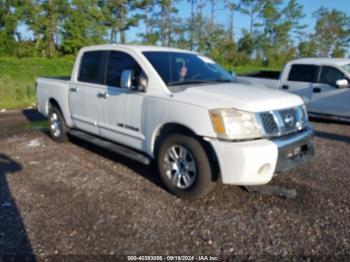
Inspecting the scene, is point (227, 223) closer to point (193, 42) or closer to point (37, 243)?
point (37, 243)

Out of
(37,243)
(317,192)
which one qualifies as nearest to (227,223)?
(317,192)

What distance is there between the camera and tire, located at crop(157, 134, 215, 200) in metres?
3.77

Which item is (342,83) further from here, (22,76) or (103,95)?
(22,76)

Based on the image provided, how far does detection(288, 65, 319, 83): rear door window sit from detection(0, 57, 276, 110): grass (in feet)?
31.2

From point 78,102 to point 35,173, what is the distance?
1.40 meters

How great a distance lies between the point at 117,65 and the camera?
506 centimetres

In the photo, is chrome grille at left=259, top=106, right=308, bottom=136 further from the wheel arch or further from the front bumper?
the wheel arch

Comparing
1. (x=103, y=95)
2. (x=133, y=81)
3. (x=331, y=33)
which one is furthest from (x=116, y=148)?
(x=331, y=33)

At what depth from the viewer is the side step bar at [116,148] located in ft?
14.8

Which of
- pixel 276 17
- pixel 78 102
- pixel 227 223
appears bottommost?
pixel 227 223

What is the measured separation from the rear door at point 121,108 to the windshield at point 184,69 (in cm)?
32

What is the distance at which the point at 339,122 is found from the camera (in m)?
8.98

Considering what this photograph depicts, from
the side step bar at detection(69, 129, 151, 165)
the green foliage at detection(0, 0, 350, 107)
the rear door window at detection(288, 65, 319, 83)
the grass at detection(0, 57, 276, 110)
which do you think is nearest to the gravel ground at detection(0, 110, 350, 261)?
the side step bar at detection(69, 129, 151, 165)

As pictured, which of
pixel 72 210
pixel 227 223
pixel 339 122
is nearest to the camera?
pixel 227 223
